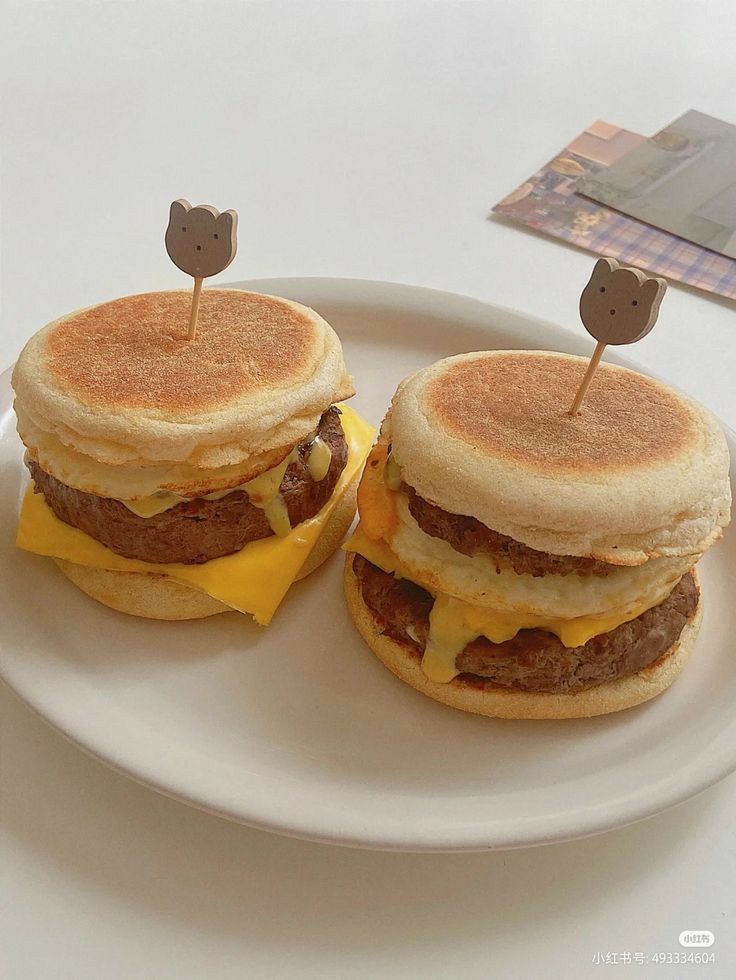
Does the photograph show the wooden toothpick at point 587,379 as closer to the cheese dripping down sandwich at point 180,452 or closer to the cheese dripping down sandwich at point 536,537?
the cheese dripping down sandwich at point 536,537

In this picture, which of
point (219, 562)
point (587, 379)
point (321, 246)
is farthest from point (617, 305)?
point (321, 246)

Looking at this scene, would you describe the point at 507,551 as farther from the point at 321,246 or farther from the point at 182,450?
the point at 321,246

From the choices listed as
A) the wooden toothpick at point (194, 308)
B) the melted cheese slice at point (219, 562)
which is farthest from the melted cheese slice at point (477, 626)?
the wooden toothpick at point (194, 308)

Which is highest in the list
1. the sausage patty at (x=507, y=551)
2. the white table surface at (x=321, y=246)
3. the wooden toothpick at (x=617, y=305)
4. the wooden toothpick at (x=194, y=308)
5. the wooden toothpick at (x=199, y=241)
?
the wooden toothpick at (x=617, y=305)

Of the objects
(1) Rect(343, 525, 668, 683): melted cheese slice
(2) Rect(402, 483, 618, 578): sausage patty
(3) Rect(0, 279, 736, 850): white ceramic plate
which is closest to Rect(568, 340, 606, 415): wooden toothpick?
(2) Rect(402, 483, 618, 578): sausage patty

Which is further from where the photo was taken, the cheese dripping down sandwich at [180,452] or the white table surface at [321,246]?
the cheese dripping down sandwich at [180,452]
